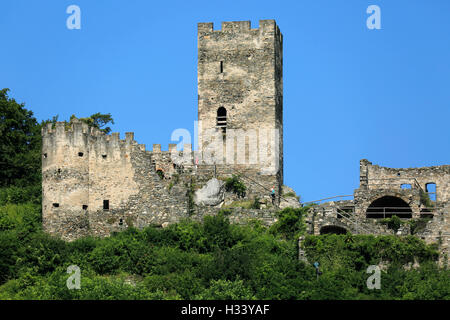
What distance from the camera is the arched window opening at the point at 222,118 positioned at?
58.7 metres

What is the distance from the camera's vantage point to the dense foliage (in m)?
46.4

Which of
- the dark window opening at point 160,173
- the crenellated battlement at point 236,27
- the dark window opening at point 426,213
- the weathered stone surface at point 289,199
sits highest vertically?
the crenellated battlement at point 236,27

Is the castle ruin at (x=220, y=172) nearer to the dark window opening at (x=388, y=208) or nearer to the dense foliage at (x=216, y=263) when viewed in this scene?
the dark window opening at (x=388, y=208)

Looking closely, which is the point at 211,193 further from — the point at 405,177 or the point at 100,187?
the point at 405,177

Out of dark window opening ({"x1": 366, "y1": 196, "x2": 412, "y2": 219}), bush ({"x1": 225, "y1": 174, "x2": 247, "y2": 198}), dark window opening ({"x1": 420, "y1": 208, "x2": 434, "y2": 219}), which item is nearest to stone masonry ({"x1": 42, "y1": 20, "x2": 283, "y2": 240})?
bush ({"x1": 225, "y1": 174, "x2": 247, "y2": 198})

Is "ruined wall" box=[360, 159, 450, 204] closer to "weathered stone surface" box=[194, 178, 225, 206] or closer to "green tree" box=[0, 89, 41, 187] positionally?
"weathered stone surface" box=[194, 178, 225, 206]

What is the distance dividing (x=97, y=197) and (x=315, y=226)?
10.7 metres

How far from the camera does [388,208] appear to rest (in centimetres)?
5628

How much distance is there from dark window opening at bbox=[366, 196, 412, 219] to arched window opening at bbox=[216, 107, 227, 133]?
8.75 metres

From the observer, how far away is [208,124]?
58.9m

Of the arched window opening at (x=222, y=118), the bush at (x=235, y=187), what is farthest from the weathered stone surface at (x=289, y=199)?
the arched window opening at (x=222, y=118)

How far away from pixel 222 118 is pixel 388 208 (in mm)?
9826
